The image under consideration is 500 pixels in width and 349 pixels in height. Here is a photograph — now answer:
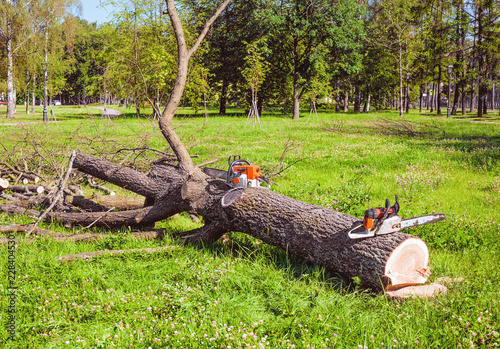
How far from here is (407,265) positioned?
334 centimetres

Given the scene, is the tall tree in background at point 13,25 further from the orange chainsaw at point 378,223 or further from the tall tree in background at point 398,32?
the orange chainsaw at point 378,223

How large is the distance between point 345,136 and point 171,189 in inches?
489

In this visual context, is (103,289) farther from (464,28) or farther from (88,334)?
(464,28)

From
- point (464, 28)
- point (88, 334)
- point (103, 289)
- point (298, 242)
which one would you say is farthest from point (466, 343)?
point (464, 28)

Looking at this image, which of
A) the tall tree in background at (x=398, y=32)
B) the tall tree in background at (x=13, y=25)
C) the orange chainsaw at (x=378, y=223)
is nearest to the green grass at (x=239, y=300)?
the orange chainsaw at (x=378, y=223)

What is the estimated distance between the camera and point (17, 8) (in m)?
31.7

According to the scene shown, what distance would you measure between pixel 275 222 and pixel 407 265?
127 centimetres

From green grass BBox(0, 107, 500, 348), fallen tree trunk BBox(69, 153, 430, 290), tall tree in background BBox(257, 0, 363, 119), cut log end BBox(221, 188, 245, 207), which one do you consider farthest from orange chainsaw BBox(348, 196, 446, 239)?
tall tree in background BBox(257, 0, 363, 119)

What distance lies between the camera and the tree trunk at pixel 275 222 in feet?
10.7

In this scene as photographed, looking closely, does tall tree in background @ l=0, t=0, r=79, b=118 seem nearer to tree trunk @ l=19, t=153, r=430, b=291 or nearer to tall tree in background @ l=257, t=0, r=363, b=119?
tall tree in background @ l=257, t=0, r=363, b=119

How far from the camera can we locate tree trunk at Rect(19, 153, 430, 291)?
325 centimetres

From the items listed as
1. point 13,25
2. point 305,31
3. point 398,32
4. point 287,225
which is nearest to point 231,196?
point 287,225

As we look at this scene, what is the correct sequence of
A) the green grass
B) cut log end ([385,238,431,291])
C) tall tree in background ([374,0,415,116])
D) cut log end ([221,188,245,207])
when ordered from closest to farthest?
the green grass, cut log end ([385,238,431,291]), cut log end ([221,188,245,207]), tall tree in background ([374,0,415,116])

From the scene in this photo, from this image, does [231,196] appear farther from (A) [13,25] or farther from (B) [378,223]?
(A) [13,25]
